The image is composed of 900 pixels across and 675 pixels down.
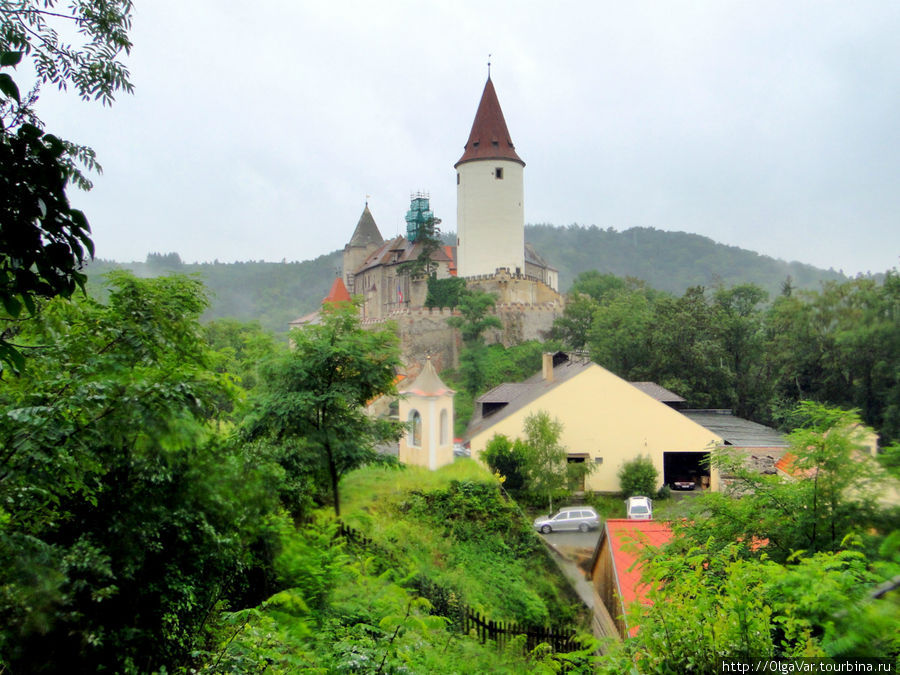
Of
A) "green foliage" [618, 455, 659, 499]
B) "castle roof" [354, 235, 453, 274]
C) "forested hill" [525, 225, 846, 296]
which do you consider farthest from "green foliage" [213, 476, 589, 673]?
"forested hill" [525, 225, 846, 296]

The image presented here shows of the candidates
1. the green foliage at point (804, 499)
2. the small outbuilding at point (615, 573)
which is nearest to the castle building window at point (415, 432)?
the small outbuilding at point (615, 573)

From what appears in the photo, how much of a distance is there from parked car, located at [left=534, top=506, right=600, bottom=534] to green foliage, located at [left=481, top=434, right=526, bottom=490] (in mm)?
3202

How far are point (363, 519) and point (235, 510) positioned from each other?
296 inches

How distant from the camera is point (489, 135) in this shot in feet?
181

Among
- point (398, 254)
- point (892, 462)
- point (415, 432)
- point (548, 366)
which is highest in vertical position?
point (398, 254)

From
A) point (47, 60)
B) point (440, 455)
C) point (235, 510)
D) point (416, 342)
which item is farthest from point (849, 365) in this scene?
point (416, 342)

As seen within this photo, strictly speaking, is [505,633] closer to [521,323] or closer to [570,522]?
[570,522]

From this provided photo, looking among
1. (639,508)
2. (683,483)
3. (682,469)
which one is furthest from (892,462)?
(682,469)

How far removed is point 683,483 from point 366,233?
46845mm

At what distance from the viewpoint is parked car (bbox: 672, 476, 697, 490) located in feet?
91.0

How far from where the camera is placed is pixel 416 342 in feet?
165

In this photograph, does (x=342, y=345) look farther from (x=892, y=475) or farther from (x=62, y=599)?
(x=892, y=475)

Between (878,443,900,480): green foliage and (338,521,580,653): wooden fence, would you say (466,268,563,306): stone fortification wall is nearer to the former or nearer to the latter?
(338,521,580,653): wooden fence

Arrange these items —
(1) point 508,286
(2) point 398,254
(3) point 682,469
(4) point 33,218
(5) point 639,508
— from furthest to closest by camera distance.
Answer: (2) point 398,254 < (1) point 508,286 < (3) point 682,469 < (5) point 639,508 < (4) point 33,218
